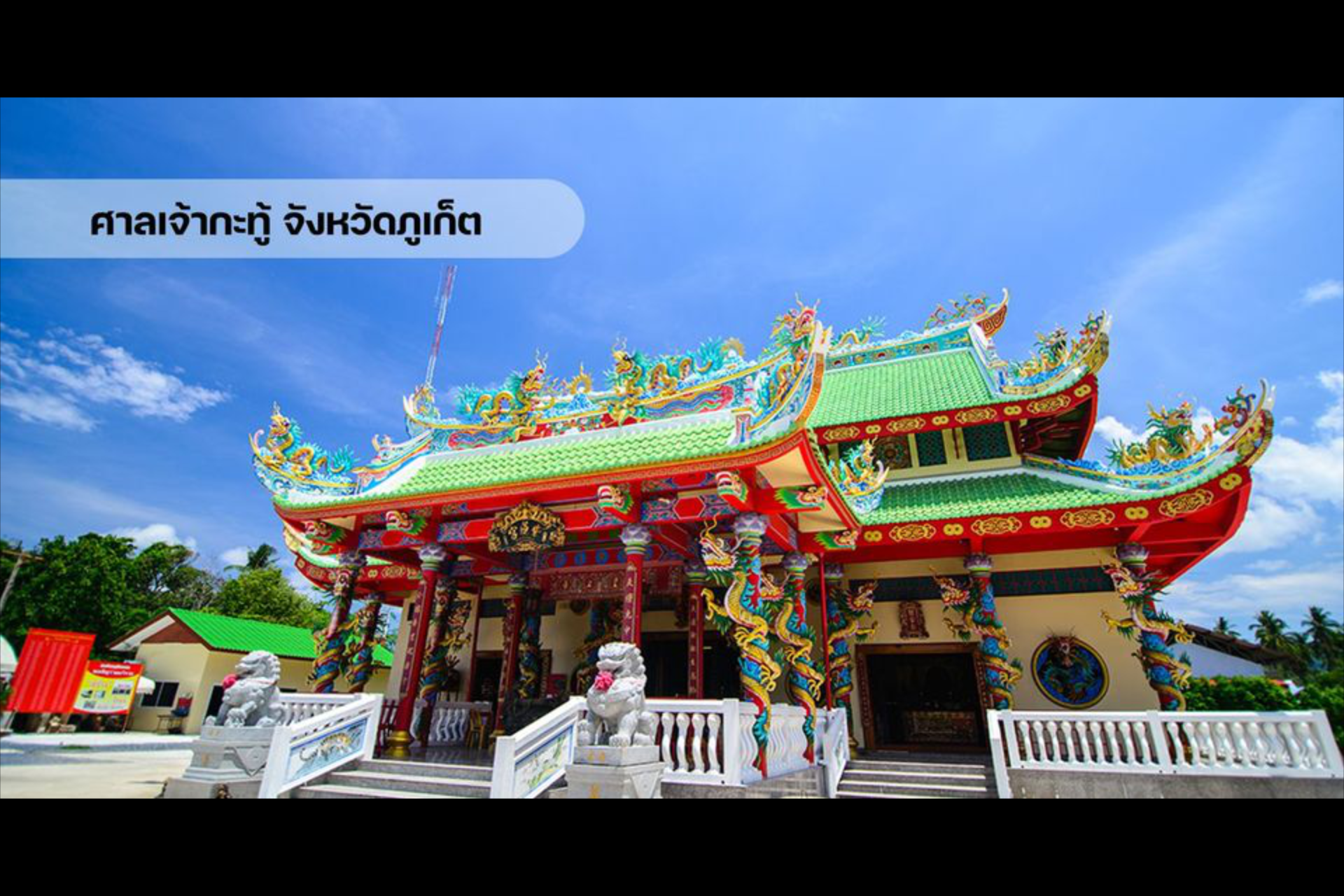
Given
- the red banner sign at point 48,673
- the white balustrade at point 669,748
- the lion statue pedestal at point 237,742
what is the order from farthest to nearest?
1. the lion statue pedestal at point 237,742
2. the white balustrade at point 669,748
3. the red banner sign at point 48,673

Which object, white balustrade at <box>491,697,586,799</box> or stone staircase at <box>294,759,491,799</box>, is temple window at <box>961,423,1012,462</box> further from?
stone staircase at <box>294,759,491,799</box>

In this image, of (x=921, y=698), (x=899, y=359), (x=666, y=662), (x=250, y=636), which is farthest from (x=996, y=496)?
(x=250, y=636)

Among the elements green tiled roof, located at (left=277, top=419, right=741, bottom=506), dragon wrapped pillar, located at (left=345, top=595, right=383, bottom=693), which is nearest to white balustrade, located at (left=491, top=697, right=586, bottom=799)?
green tiled roof, located at (left=277, top=419, right=741, bottom=506)

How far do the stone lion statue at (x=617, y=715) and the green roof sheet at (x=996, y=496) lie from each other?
525cm

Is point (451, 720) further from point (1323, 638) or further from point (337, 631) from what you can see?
point (1323, 638)

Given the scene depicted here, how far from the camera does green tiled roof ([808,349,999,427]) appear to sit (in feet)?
38.3

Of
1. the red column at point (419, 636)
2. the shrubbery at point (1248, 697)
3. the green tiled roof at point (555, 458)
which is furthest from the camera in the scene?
the shrubbery at point (1248, 697)

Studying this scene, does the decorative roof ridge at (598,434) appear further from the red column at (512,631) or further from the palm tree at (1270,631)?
the palm tree at (1270,631)

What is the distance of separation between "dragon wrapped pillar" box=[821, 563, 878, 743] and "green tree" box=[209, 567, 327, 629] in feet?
105

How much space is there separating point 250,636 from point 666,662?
18749 mm

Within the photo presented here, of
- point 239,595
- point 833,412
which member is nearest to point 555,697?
point 833,412

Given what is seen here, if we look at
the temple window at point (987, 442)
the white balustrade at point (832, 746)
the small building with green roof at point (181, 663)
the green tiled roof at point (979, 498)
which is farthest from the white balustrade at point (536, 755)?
the small building with green roof at point (181, 663)

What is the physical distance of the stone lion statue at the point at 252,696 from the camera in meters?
6.75
